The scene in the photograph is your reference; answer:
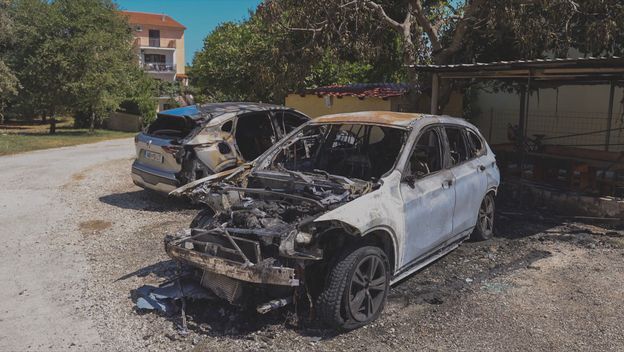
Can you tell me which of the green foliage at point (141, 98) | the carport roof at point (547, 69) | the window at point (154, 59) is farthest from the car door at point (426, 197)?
the window at point (154, 59)

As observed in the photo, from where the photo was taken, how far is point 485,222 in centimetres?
683

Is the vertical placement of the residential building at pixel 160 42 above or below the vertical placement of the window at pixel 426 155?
above

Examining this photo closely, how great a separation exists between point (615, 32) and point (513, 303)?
8.06 meters

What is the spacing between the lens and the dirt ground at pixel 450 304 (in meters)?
4.19

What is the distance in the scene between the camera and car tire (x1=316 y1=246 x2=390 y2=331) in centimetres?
412

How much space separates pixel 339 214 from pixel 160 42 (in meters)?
70.0

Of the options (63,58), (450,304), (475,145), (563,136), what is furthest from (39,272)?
(63,58)

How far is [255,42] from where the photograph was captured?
806 inches

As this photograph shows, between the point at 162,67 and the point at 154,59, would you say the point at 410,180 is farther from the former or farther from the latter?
the point at 154,59

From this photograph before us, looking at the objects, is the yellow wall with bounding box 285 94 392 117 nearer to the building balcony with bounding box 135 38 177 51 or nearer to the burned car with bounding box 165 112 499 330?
the burned car with bounding box 165 112 499 330

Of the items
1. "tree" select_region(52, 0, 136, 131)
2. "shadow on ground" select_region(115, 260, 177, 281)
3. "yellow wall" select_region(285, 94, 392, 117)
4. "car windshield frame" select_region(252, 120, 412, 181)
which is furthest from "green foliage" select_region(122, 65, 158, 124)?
"car windshield frame" select_region(252, 120, 412, 181)

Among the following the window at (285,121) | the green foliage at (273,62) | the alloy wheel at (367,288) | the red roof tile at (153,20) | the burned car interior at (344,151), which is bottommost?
the alloy wheel at (367,288)

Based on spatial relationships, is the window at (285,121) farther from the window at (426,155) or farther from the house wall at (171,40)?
the house wall at (171,40)

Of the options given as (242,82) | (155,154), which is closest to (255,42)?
(242,82)
